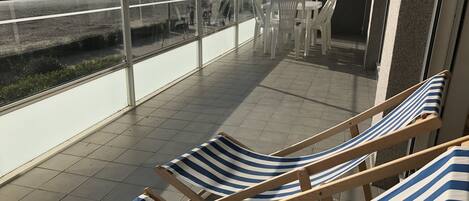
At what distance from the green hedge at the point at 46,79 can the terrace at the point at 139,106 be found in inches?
0.6

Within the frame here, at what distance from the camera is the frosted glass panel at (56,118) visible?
2.81m

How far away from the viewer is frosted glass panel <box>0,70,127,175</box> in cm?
281

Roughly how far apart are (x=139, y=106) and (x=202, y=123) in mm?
881

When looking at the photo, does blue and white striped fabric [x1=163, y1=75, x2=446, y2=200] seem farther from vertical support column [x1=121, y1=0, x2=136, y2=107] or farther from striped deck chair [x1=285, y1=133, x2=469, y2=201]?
vertical support column [x1=121, y1=0, x2=136, y2=107]

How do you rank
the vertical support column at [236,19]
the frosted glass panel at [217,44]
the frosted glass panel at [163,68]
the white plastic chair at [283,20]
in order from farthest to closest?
1. the vertical support column at [236,19]
2. the white plastic chair at [283,20]
3. the frosted glass panel at [217,44]
4. the frosted glass panel at [163,68]

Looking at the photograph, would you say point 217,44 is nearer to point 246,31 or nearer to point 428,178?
point 246,31

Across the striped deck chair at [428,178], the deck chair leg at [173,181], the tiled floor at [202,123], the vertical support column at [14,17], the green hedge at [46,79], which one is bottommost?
the tiled floor at [202,123]

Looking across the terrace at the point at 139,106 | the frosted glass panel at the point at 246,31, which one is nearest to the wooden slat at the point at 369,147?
the terrace at the point at 139,106

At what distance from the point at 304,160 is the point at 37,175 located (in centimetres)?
188

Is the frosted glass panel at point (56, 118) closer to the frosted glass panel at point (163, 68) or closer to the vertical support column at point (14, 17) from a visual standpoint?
the frosted glass panel at point (163, 68)

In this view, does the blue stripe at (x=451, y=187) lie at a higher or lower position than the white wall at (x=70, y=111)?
higher

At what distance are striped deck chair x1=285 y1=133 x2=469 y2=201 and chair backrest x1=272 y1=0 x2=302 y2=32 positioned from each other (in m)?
5.46

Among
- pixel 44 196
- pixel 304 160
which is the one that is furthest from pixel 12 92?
pixel 304 160

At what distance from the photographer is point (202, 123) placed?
3.75 m
